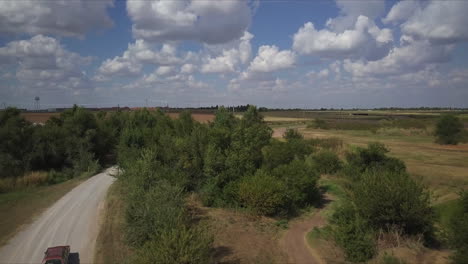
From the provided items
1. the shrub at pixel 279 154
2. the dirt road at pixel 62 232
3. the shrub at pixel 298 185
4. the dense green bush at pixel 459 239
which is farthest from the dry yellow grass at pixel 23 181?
the dense green bush at pixel 459 239

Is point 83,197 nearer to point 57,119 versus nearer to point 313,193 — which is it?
point 313,193

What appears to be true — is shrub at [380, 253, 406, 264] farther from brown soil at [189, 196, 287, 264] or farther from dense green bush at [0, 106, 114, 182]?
dense green bush at [0, 106, 114, 182]

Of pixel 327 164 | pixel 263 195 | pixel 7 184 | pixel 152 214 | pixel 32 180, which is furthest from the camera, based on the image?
pixel 327 164

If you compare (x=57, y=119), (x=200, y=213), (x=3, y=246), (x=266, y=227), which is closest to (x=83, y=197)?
(x=3, y=246)

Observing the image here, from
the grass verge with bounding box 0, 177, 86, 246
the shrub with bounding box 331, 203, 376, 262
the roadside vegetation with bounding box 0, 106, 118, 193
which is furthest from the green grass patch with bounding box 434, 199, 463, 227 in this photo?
the roadside vegetation with bounding box 0, 106, 118, 193

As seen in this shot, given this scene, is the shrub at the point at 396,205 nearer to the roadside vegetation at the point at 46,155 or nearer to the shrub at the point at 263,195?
the shrub at the point at 263,195

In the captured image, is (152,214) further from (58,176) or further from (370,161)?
(58,176)

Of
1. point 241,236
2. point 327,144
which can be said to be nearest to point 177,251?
point 241,236
